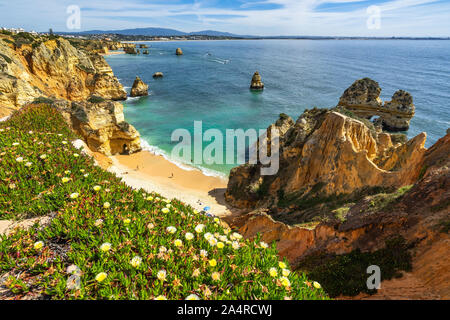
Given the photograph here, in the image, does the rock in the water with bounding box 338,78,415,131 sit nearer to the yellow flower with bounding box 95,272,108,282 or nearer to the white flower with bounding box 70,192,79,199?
the white flower with bounding box 70,192,79,199

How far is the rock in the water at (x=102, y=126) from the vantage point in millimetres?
26328

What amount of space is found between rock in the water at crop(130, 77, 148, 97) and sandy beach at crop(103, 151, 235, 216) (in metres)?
39.2

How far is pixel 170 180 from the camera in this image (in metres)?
28.8

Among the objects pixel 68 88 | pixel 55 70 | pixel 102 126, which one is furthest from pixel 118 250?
pixel 55 70

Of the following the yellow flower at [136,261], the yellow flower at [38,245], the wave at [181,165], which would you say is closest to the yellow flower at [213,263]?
the yellow flower at [136,261]

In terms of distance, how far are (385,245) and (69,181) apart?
8.86m

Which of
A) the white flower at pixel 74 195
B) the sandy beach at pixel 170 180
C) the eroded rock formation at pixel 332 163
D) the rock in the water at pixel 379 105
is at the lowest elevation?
the sandy beach at pixel 170 180

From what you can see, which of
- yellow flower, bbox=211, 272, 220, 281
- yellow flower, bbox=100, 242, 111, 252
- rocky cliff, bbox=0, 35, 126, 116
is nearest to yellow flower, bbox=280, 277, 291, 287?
yellow flower, bbox=211, 272, 220, 281

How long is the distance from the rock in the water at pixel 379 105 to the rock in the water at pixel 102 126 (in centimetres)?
4340

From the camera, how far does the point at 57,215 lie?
16.0ft

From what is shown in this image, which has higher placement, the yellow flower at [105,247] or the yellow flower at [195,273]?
the yellow flower at [105,247]

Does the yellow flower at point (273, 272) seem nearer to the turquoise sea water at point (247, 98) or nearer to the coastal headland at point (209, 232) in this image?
the coastal headland at point (209, 232)
